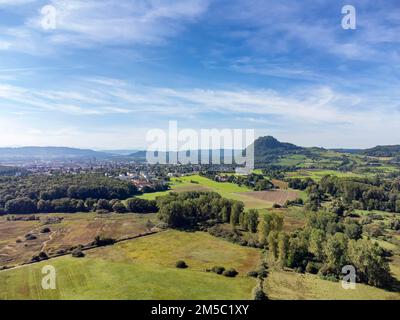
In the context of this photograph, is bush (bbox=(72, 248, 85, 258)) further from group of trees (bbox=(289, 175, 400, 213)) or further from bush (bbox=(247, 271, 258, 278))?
group of trees (bbox=(289, 175, 400, 213))

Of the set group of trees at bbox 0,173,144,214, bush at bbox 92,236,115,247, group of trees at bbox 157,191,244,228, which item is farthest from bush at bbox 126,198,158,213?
bush at bbox 92,236,115,247

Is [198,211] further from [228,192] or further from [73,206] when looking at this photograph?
[73,206]

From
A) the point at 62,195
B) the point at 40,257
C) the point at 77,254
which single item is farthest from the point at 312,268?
the point at 62,195
